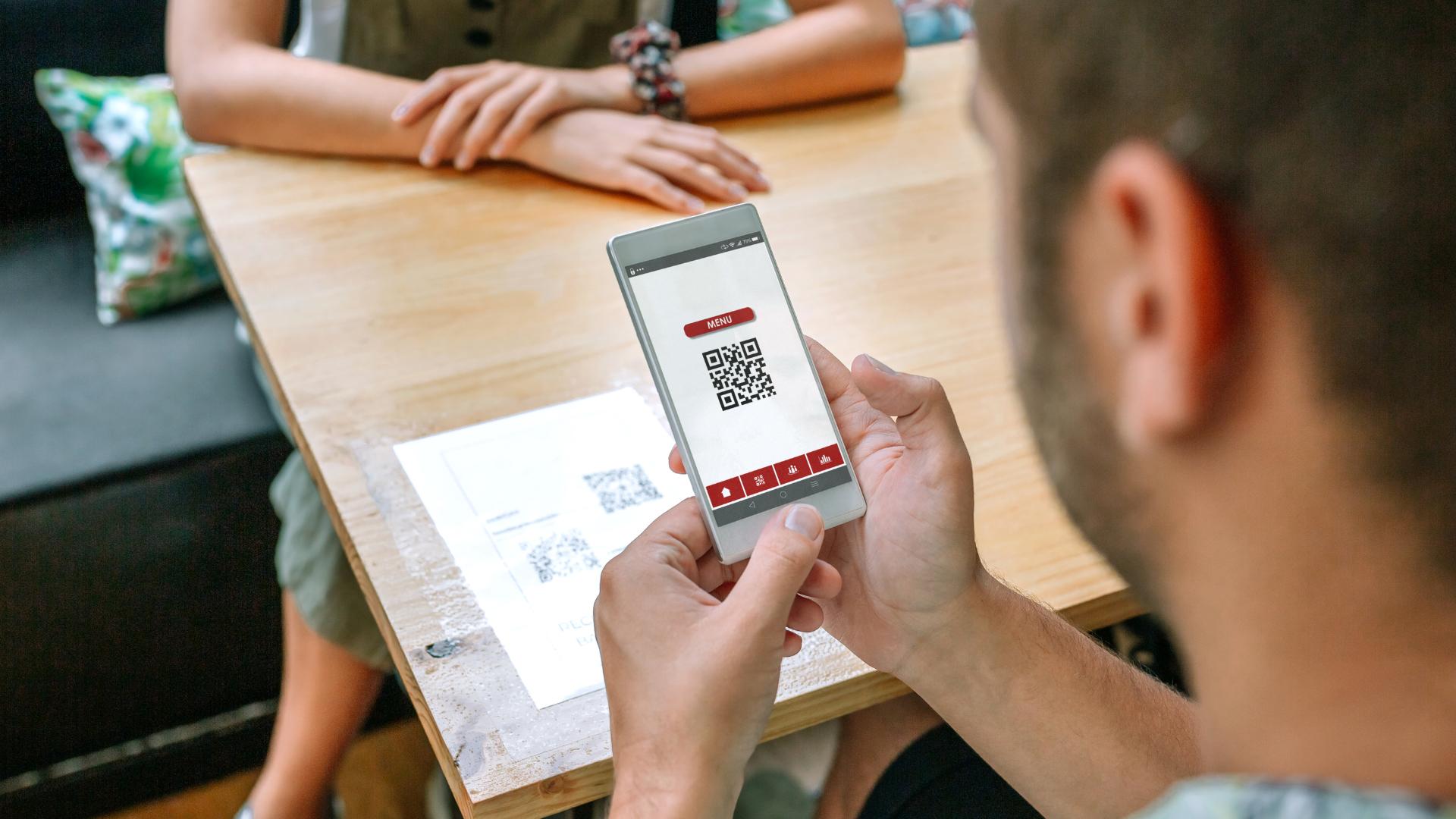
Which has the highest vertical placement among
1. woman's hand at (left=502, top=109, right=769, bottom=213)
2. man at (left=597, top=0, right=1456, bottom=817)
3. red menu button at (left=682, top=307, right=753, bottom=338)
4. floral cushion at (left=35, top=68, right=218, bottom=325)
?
man at (left=597, top=0, right=1456, bottom=817)

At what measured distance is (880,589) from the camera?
0.75 meters

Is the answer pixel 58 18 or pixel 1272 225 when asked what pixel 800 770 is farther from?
pixel 58 18

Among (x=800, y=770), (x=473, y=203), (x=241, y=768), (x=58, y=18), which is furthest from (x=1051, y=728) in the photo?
(x=58, y=18)

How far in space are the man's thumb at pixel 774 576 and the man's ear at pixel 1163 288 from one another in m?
0.27

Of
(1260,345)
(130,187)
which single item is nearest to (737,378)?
(1260,345)

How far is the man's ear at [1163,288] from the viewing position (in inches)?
14.7

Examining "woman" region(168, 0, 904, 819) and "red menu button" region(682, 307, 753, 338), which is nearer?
"red menu button" region(682, 307, 753, 338)

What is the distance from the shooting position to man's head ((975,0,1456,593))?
0.35m

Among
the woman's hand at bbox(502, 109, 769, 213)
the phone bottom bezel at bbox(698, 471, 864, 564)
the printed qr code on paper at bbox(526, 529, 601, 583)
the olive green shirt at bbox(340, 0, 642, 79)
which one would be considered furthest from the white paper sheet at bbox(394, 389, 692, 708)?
the olive green shirt at bbox(340, 0, 642, 79)

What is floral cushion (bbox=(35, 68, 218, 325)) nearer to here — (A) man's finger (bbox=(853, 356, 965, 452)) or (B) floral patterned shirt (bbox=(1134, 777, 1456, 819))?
(A) man's finger (bbox=(853, 356, 965, 452))

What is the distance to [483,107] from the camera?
129 centimetres

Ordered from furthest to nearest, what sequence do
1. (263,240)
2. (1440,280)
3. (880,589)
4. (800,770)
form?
(263,240), (800,770), (880,589), (1440,280)

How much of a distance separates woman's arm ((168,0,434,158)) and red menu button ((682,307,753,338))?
2.08ft

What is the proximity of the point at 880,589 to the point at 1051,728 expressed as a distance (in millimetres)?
135
